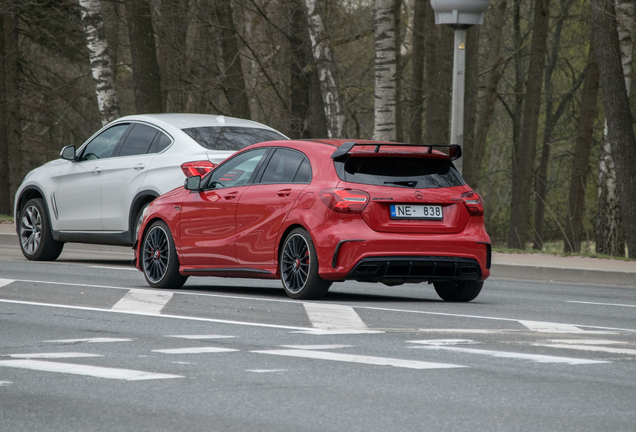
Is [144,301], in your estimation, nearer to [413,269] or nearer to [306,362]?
[413,269]

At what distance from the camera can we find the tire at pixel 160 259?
11.4m

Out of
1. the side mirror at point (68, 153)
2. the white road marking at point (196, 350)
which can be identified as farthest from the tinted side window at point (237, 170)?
the white road marking at point (196, 350)

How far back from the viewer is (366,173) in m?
10.0

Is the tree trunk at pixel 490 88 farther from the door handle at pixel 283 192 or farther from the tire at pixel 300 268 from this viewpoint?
the tire at pixel 300 268

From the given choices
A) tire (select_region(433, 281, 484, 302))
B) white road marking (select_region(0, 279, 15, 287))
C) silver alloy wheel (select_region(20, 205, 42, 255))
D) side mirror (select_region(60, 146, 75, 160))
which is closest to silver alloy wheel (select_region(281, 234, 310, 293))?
tire (select_region(433, 281, 484, 302))

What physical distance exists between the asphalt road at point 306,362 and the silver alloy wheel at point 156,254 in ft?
1.39

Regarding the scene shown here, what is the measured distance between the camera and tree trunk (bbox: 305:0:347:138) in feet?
69.6

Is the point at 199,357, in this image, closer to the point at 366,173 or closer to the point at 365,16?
the point at 366,173

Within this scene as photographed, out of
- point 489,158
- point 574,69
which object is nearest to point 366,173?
point 574,69

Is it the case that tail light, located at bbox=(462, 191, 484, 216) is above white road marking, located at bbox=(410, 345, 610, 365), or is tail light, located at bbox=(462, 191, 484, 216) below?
above

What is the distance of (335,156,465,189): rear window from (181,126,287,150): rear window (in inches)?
125

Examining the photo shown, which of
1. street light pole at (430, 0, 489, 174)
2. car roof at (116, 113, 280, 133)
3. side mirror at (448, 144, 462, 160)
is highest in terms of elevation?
street light pole at (430, 0, 489, 174)

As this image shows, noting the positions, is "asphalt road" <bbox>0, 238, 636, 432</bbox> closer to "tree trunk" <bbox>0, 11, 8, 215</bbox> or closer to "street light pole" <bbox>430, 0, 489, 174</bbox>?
"street light pole" <bbox>430, 0, 489, 174</bbox>

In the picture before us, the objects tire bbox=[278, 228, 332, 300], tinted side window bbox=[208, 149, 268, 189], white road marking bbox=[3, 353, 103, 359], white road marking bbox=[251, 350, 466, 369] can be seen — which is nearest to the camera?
white road marking bbox=[251, 350, 466, 369]
